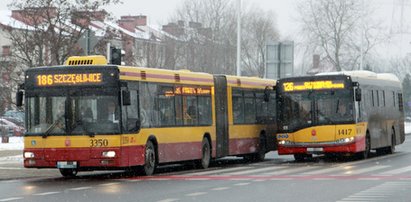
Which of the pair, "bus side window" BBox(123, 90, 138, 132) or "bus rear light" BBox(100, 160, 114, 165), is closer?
"bus rear light" BBox(100, 160, 114, 165)

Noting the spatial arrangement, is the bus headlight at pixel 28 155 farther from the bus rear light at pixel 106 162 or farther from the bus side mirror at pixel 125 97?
the bus side mirror at pixel 125 97

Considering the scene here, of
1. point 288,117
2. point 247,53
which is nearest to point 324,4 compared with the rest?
point 247,53

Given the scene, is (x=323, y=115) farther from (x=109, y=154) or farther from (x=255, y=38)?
(x=255, y=38)

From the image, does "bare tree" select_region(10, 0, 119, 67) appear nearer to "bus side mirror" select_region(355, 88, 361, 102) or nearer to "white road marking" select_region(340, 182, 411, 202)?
"bus side mirror" select_region(355, 88, 361, 102)

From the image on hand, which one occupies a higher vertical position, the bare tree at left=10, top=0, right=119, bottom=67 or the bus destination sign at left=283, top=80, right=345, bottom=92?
the bare tree at left=10, top=0, right=119, bottom=67

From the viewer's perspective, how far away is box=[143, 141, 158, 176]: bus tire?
25.6 m

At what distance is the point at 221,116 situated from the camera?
31.0 m

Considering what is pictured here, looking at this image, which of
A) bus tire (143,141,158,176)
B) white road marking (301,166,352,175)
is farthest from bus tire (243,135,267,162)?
bus tire (143,141,158,176)

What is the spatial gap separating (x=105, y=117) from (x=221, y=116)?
7386 mm

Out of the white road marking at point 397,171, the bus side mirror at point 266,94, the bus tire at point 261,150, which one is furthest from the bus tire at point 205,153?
the white road marking at point 397,171

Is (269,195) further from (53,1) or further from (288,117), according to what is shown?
(53,1)

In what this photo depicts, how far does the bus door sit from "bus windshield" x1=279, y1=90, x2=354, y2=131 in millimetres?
2282

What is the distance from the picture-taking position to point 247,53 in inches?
3816

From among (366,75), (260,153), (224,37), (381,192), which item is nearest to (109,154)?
(381,192)
